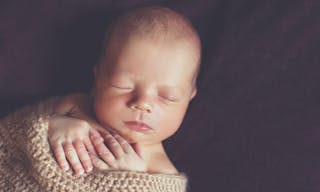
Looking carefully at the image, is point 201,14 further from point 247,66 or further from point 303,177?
point 303,177

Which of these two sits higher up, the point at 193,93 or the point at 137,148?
the point at 193,93

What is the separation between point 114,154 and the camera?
127 centimetres

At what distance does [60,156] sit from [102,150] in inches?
3.5

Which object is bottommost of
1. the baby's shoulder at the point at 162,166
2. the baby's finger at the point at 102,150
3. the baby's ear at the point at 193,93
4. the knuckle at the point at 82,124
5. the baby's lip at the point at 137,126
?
the baby's shoulder at the point at 162,166

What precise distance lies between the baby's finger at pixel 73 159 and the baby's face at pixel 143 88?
0.10 metres

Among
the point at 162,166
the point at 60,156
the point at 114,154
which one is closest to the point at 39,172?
the point at 60,156

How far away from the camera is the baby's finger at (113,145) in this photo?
1.26m

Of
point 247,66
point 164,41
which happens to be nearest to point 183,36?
point 164,41

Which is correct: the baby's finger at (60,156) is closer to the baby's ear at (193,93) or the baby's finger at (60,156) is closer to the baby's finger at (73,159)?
the baby's finger at (73,159)

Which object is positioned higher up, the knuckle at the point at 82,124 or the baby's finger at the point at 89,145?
the knuckle at the point at 82,124

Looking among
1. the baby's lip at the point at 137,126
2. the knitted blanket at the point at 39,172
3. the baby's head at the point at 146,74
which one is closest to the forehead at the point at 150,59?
the baby's head at the point at 146,74

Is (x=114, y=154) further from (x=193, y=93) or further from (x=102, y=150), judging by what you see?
(x=193, y=93)

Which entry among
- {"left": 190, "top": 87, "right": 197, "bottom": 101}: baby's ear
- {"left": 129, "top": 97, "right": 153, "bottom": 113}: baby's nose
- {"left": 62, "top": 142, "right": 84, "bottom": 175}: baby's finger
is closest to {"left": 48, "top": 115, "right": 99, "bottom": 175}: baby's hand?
{"left": 62, "top": 142, "right": 84, "bottom": 175}: baby's finger

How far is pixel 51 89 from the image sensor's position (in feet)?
4.60
